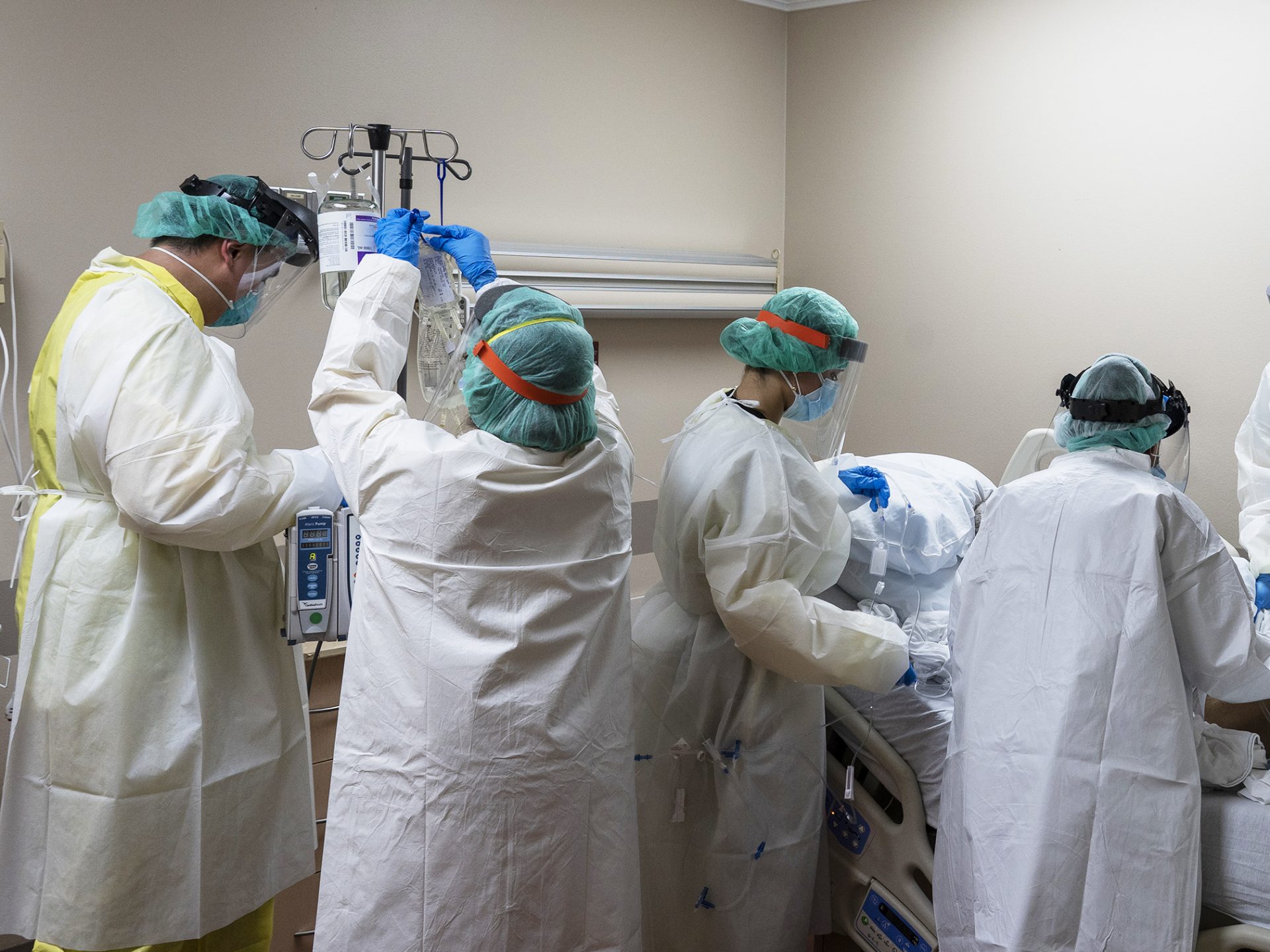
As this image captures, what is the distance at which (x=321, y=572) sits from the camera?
1.79 meters

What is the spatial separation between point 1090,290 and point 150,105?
2855 millimetres

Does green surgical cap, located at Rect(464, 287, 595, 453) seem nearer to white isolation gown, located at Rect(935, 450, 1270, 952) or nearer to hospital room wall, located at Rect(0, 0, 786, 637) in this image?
white isolation gown, located at Rect(935, 450, 1270, 952)

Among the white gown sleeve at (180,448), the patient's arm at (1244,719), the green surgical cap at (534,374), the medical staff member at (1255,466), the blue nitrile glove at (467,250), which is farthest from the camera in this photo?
the medical staff member at (1255,466)

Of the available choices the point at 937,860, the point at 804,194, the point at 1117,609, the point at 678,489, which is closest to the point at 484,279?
the point at 678,489

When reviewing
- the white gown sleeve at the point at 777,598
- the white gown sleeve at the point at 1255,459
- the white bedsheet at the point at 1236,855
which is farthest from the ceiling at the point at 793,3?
the white bedsheet at the point at 1236,855

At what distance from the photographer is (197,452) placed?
158 cm

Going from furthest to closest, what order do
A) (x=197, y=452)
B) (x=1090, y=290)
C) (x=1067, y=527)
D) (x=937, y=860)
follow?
1. (x=1090, y=290)
2. (x=937, y=860)
3. (x=1067, y=527)
4. (x=197, y=452)

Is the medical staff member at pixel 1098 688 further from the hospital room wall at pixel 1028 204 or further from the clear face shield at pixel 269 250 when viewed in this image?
the hospital room wall at pixel 1028 204

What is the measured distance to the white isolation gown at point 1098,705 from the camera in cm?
162

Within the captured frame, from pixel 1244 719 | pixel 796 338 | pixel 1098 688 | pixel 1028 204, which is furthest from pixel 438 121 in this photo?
pixel 1244 719

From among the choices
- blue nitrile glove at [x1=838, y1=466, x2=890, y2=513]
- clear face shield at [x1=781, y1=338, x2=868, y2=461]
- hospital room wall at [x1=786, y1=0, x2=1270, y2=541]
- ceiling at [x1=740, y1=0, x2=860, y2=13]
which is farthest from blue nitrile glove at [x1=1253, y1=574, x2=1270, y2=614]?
ceiling at [x1=740, y1=0, x2=860, y2=13]

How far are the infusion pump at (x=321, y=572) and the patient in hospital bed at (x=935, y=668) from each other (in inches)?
38.7

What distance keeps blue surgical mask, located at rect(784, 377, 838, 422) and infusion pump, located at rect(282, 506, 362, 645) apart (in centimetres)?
87

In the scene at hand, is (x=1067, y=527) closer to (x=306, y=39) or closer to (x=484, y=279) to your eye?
(x=484, y=279)
